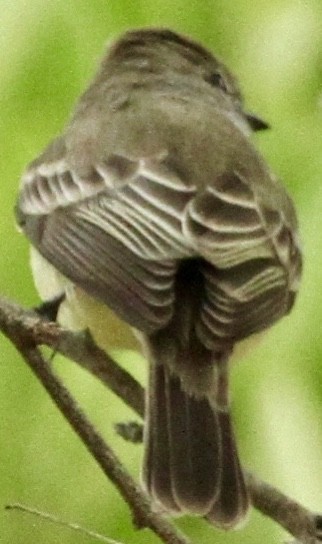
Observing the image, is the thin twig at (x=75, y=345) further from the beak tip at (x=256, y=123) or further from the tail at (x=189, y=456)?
the beak tip at (x=256, y=123)

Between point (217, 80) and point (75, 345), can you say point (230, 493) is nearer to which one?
point (75, 345)

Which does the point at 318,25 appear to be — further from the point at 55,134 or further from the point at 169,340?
the point at 169,340

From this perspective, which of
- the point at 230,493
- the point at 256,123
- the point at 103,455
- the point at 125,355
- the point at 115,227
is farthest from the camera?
the point at 256,123

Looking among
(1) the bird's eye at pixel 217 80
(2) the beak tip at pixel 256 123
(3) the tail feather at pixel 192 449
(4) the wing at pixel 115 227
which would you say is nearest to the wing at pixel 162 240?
(4) the wing at pixel 115 227

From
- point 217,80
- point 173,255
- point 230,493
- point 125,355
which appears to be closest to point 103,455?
point 230,493

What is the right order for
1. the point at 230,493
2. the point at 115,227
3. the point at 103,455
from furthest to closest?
the point at 115,227
the point at 230,493
the point at 103,455

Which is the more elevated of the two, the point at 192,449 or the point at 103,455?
the point at 103,455

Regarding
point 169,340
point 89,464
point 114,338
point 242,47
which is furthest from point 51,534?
point 242,47
